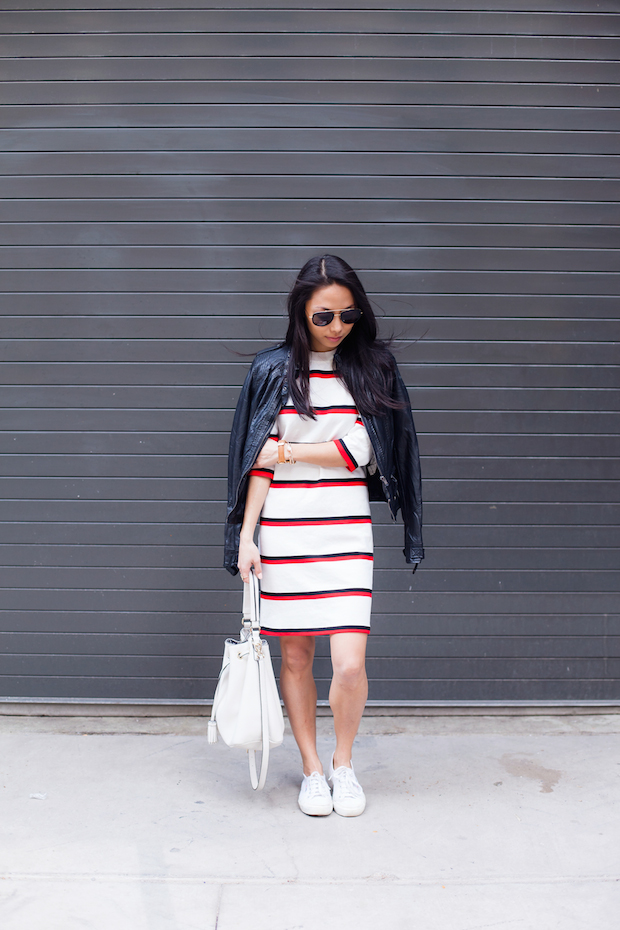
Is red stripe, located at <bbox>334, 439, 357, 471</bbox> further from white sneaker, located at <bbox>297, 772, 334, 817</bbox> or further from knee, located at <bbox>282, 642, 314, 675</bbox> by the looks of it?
white sneaker, located at <bbox>297, 772, 334, 817</bbox>

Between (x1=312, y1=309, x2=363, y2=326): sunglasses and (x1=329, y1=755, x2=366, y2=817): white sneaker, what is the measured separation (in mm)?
1718

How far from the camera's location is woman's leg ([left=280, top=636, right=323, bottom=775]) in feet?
10.2

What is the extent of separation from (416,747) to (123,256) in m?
2.75

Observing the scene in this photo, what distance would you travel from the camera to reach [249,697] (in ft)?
9.62

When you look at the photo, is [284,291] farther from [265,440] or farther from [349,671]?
[349,671]

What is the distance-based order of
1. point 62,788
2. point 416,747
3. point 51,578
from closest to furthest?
point 62,788, point 416,747, point 51,578

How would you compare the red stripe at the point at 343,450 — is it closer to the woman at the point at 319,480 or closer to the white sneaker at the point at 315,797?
the woman at the point at 319,480

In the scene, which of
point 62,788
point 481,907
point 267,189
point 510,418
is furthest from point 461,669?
point 267,189

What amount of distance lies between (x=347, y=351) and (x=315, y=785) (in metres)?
1.68

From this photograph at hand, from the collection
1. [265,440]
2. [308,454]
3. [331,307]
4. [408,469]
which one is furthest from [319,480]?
[331,307]

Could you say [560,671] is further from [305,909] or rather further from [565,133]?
[565,133]

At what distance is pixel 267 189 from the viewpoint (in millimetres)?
3863

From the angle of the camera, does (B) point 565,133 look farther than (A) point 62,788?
Yes

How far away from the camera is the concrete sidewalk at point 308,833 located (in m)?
2.50
